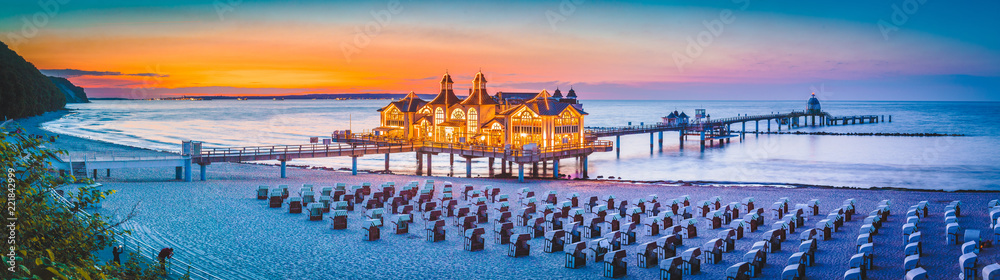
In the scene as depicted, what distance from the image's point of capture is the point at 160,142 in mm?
76625

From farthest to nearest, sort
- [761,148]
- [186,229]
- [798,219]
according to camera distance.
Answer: [761,148]
[798,219]
[186,229]

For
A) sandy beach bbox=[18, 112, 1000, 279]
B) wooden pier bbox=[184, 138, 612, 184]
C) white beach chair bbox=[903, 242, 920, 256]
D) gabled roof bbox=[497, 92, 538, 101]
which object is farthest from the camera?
gabled roof bbox=[497, 92, 538, 101]

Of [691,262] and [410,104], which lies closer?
[691,262]

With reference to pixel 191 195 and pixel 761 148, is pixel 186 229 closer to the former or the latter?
pixel 191 195

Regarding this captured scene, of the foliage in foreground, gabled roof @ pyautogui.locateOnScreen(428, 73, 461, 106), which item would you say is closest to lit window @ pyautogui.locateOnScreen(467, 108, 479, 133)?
gabled roof @ pyautogui.locateOnScreen(428, 73, 461, 106)

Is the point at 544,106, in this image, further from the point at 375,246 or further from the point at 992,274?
the point at 992,274

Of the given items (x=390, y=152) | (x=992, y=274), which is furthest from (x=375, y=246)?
(x=390, y=152)

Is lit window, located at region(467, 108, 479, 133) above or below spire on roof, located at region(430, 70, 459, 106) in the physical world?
below

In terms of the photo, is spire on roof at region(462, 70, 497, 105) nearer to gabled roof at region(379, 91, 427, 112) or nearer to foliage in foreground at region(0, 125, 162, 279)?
gabled roof at region(379, 91, 427, 112)

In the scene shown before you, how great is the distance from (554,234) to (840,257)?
7232 millimetres

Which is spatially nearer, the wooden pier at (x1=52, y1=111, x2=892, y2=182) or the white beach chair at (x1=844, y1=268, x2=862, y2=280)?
the white beach chair at (x1=844, y1=268, x2=862, y2=280)

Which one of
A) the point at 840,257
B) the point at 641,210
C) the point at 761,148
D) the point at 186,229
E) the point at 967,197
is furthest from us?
the point at 761,148

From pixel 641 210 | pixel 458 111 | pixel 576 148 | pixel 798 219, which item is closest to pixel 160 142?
pixel 458 111

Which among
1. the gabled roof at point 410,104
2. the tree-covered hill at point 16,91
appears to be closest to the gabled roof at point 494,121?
the gabled roof at point 410,104
